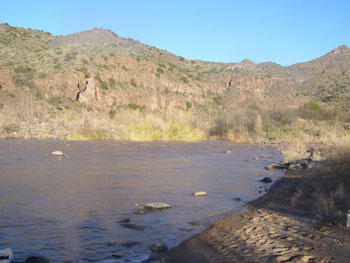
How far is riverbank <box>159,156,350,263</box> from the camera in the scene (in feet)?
11.3

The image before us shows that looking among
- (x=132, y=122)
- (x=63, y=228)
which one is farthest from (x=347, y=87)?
(x=63, y=228)

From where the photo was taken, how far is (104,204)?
238 inches

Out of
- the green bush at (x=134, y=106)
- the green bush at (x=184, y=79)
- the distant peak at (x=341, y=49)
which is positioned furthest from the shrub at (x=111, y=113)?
the distant peak at (x=341, y=49)

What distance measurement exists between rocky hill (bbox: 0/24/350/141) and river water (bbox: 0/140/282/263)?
→ 638 inches

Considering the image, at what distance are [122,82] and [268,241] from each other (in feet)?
151

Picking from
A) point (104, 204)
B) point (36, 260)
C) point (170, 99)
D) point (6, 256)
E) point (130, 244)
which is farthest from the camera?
point (170, 99)

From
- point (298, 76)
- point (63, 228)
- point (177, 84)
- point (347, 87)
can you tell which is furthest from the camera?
point (298, 76)

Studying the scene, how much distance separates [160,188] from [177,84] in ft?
160

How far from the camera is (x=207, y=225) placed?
5.04m

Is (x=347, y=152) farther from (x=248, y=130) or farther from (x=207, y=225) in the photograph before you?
(x=248, y=130)

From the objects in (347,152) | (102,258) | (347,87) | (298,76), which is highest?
(298,76)

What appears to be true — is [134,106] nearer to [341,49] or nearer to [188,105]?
[188,105]

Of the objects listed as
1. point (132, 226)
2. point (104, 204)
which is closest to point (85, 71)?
→ point (104, 204)

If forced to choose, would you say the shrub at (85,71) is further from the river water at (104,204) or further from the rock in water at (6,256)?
the rock in water at (6,256)
